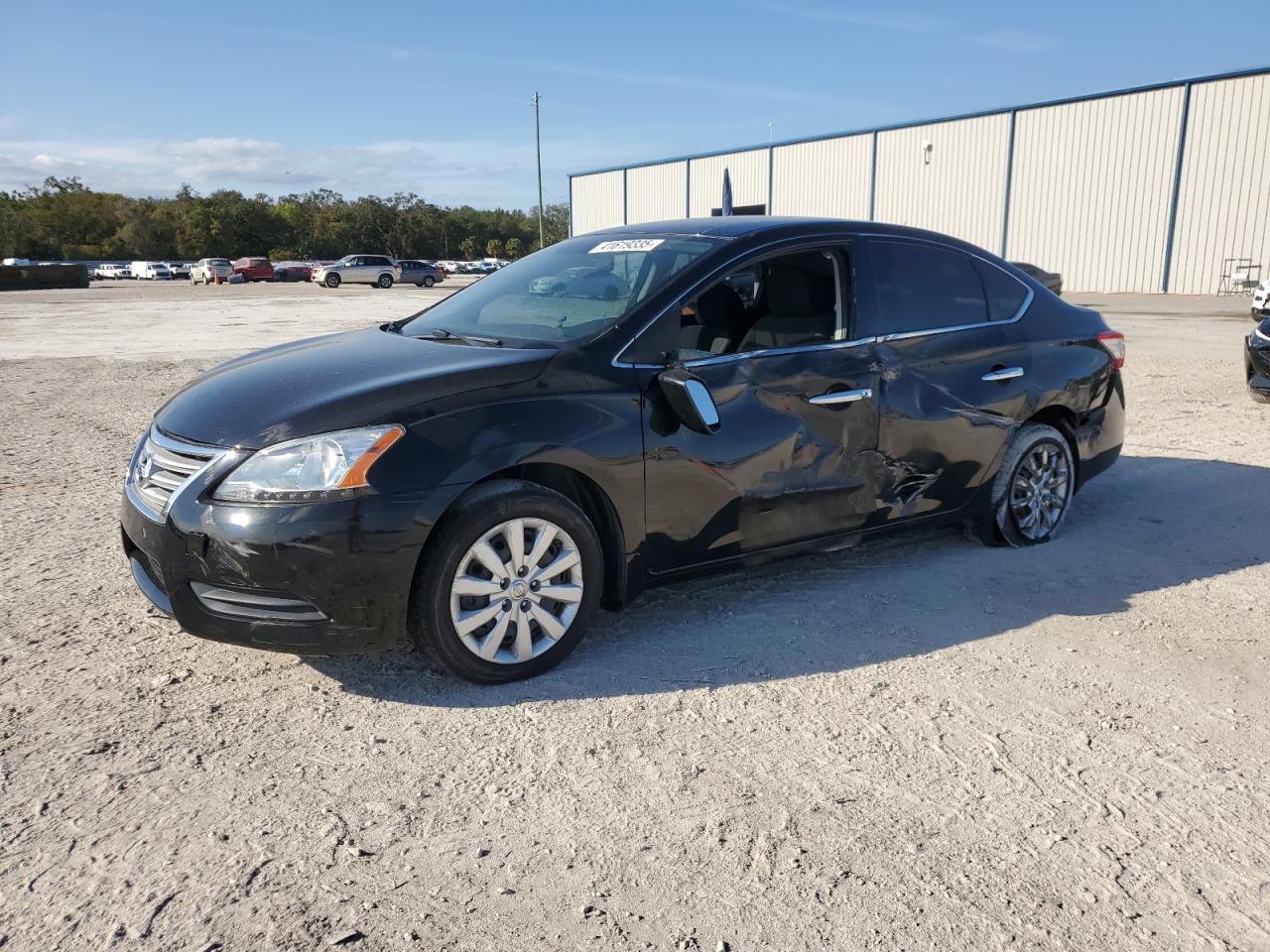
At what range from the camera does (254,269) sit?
5381 centimetres

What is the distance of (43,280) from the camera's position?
43.0 meters

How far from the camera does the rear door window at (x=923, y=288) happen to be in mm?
4555

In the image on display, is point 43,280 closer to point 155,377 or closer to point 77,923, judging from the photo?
point 155,377

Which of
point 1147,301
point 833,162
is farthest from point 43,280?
point 1147,301

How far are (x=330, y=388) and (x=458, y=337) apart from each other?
82cm

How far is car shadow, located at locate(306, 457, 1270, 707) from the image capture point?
362 centimetres

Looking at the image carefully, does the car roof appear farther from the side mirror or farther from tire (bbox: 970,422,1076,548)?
tire (bbox: 970,422,1076,548)

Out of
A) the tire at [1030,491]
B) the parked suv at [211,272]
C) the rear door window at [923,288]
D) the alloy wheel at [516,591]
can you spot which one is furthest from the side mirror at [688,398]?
the parked suv at [211,272]

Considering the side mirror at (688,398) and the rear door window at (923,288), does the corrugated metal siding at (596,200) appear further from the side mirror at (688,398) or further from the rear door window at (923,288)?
the side mirror at (688,398)

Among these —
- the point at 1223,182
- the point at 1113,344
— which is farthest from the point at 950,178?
the point at 1113,344

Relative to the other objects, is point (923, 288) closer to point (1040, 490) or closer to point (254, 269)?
point (1040, 490)

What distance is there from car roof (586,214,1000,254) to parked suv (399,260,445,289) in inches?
1892

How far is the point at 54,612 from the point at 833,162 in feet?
142

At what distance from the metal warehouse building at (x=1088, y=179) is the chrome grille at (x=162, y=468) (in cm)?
3449
